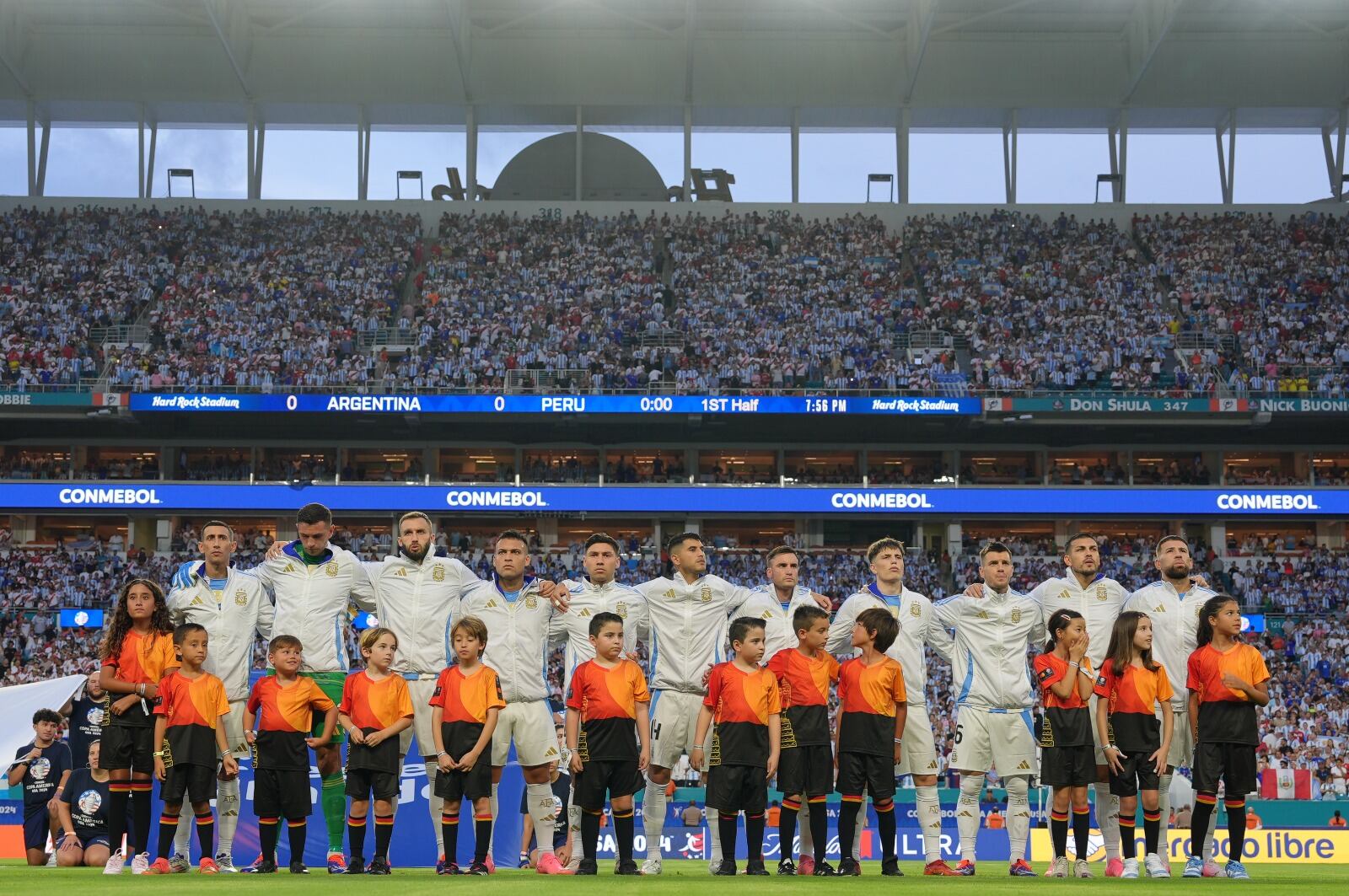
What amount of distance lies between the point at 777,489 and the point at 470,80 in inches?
735

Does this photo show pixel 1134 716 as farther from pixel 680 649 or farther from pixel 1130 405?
pixel 1130 405

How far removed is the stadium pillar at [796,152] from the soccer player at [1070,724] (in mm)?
38769

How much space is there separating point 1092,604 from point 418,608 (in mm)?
5526

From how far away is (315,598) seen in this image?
35.6 feet

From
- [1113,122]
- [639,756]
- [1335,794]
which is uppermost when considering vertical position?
[1113,122]

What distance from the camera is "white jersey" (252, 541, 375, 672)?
35.4 ft

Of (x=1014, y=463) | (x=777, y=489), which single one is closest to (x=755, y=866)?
(x=777, y=489)

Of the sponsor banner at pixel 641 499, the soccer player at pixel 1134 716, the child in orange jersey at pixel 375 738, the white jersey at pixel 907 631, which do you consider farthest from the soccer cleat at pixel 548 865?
the sponsor banner at pixel 641 499

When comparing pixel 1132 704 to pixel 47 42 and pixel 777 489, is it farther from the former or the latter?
pixel 47 42

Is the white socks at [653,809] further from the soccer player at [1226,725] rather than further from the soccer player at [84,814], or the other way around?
the soccer player at [84,814]

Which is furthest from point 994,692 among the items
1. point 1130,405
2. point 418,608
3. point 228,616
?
point 1130,405

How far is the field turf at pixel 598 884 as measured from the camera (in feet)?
24.8

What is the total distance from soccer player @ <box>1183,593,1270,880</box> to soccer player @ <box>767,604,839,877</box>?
2700 mm

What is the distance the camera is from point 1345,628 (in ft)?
112
